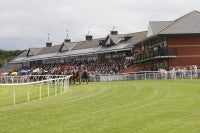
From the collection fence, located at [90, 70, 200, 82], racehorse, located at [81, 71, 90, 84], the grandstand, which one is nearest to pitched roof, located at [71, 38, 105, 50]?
the grandstand

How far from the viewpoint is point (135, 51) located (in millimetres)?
70625

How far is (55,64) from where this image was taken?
9125cm

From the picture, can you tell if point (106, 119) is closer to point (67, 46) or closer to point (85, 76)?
point (85, 76)

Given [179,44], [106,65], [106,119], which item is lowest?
[106,119]

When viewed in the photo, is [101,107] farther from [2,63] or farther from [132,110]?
[2,63]

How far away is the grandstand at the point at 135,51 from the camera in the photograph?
2092 inches

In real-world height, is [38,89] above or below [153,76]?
below

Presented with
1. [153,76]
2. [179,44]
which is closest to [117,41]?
[179,44]

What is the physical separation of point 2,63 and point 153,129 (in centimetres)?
11496

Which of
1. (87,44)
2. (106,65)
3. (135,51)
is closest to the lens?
(106,65)

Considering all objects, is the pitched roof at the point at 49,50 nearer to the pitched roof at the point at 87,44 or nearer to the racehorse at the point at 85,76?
the pitched roof at the point at 87,44

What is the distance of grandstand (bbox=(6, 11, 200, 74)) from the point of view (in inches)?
2092

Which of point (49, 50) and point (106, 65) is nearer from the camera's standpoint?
point (106, 65)

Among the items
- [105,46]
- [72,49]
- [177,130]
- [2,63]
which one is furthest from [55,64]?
[177,130]
